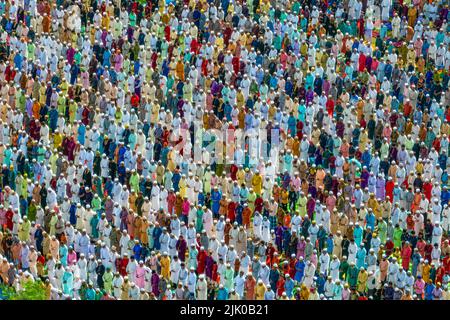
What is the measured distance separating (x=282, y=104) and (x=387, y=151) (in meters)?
3.58

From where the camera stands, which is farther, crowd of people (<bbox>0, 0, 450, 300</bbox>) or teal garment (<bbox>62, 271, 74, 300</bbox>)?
crowd of people (<bbox>0, 0, 450, 300</bbox>)

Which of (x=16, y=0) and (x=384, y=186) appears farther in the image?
(x=16, y=0)

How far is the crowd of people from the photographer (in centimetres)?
4734

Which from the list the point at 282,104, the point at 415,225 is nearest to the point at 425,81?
the point at 282,104

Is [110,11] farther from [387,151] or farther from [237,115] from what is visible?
[387,151]

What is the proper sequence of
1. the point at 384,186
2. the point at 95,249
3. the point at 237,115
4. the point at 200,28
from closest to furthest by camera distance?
the point at 95,249
the point at 384,186
the point at 237,115
the point at 200,28

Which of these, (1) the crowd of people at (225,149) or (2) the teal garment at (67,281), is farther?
(1) the crowd of people at (225,149)

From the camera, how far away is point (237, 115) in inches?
2142

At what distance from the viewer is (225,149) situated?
173ft

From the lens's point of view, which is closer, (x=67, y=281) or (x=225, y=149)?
(x=67, y=281)

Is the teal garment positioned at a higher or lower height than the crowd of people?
lower

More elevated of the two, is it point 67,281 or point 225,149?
point 225,149

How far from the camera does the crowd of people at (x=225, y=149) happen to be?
155 ft

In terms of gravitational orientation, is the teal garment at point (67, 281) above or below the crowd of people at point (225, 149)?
below
